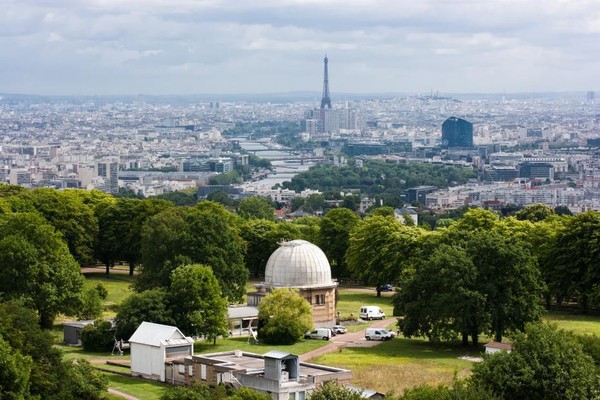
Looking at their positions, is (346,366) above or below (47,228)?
below

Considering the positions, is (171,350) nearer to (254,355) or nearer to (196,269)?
(254,355)

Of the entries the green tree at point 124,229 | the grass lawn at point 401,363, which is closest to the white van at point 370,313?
Result: the grass lawn at point 401,363

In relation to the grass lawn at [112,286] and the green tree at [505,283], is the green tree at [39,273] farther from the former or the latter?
the green tree at [505,283]

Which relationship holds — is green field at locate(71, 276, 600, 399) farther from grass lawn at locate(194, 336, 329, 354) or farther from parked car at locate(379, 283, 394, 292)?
parked car at locate(379, 283, 394, 292)

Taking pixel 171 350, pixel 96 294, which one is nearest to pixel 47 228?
pixel 96 294

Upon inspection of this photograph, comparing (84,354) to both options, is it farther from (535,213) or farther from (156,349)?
(535,213)

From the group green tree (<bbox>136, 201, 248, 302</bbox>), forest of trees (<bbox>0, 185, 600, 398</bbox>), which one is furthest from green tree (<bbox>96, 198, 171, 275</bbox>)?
green tree (<bbox>136, 201, 248, 302</bbox>)
